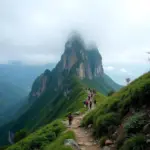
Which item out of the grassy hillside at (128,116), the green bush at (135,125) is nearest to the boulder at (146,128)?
the grassy hillside at (128,116)

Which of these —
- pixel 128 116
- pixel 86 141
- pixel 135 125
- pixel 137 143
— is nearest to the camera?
pixel 137 143

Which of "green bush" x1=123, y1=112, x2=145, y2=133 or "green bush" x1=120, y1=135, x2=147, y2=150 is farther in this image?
"green bush" x1=123, y1=112, x2=145, y2=133

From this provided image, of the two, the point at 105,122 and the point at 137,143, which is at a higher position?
the point at 105,122

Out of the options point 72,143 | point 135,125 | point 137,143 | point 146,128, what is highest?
point 135,125

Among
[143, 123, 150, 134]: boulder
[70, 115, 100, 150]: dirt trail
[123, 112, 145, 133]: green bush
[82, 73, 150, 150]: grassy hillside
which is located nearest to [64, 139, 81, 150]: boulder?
[70, 115, 100, 150]: dirt trail

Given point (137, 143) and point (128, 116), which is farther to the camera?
point (128, 116)

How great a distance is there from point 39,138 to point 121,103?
10.1m

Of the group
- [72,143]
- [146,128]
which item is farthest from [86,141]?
[146,128]

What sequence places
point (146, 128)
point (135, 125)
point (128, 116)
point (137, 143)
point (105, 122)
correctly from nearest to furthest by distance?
point (137, 143)
point (146, 128)
point (135, 125)
point (128, 116)
point (105, 122)

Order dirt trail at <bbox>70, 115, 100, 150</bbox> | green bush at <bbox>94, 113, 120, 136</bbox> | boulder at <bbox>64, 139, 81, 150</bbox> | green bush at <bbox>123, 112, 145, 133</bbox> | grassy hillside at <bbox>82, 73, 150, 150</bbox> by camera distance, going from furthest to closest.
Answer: green bush at <bbox>94, 113, 120, 136</bbox> < dirt trail at <bbox>70, 115, 100, 150</bbox> < boulder at <bbox>64, 139, 81, 150</bbox> < grassy hillside at <bbox>82, 73, 150, 150</bbox> < green bush at <bbox>123, 112, 145, 133</bbox>

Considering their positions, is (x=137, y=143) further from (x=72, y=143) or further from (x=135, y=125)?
(x=72, y=143)

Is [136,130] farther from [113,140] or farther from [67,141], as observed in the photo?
[67,141]

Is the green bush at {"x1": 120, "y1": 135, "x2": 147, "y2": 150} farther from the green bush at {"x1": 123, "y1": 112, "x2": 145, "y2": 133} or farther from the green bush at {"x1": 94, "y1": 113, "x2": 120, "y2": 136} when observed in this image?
the green bush at {"x1": 94, "y1": 113, "x2": 120, "y2": 136}

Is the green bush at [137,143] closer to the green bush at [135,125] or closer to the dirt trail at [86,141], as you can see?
the green bush at [135,125]
